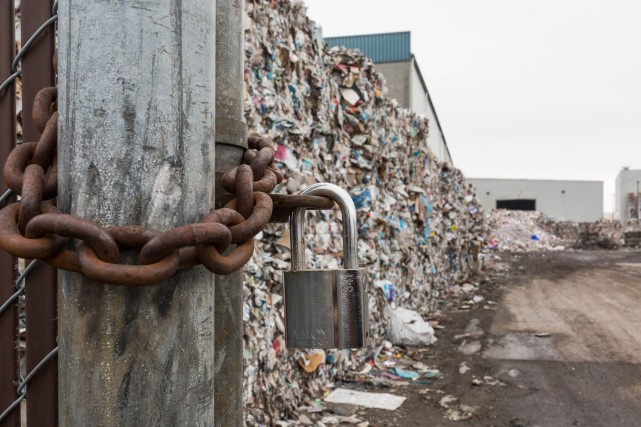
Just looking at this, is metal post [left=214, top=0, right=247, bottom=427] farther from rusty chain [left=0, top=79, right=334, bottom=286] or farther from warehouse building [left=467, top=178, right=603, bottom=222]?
warehouse building [left=467, top=178, right=603, bottom=222]

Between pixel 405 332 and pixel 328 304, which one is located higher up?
pixel 328 304

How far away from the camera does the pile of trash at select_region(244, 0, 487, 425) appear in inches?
152

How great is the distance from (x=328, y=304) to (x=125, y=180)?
0.46 meters

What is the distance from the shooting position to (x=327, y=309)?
94cm

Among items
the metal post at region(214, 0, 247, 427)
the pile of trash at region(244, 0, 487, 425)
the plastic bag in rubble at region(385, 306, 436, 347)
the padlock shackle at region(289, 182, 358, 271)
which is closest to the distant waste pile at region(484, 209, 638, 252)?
the pile of trash at region(244, 0, 487, 425)

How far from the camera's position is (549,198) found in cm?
4419

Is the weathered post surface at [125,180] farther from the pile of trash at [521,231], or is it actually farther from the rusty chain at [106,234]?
the pile of trash at [521,231]

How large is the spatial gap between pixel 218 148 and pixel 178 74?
20 centimetres

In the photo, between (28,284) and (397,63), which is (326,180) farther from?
(397,63)

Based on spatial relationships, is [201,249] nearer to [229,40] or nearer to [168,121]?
[168,121]

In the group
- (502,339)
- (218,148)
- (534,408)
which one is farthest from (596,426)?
(218,148)

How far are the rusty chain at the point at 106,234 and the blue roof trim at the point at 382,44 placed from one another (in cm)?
2053

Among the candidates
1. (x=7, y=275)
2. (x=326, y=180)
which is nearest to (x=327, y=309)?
(x=7, y=275)

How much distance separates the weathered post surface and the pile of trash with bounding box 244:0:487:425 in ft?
9.88
